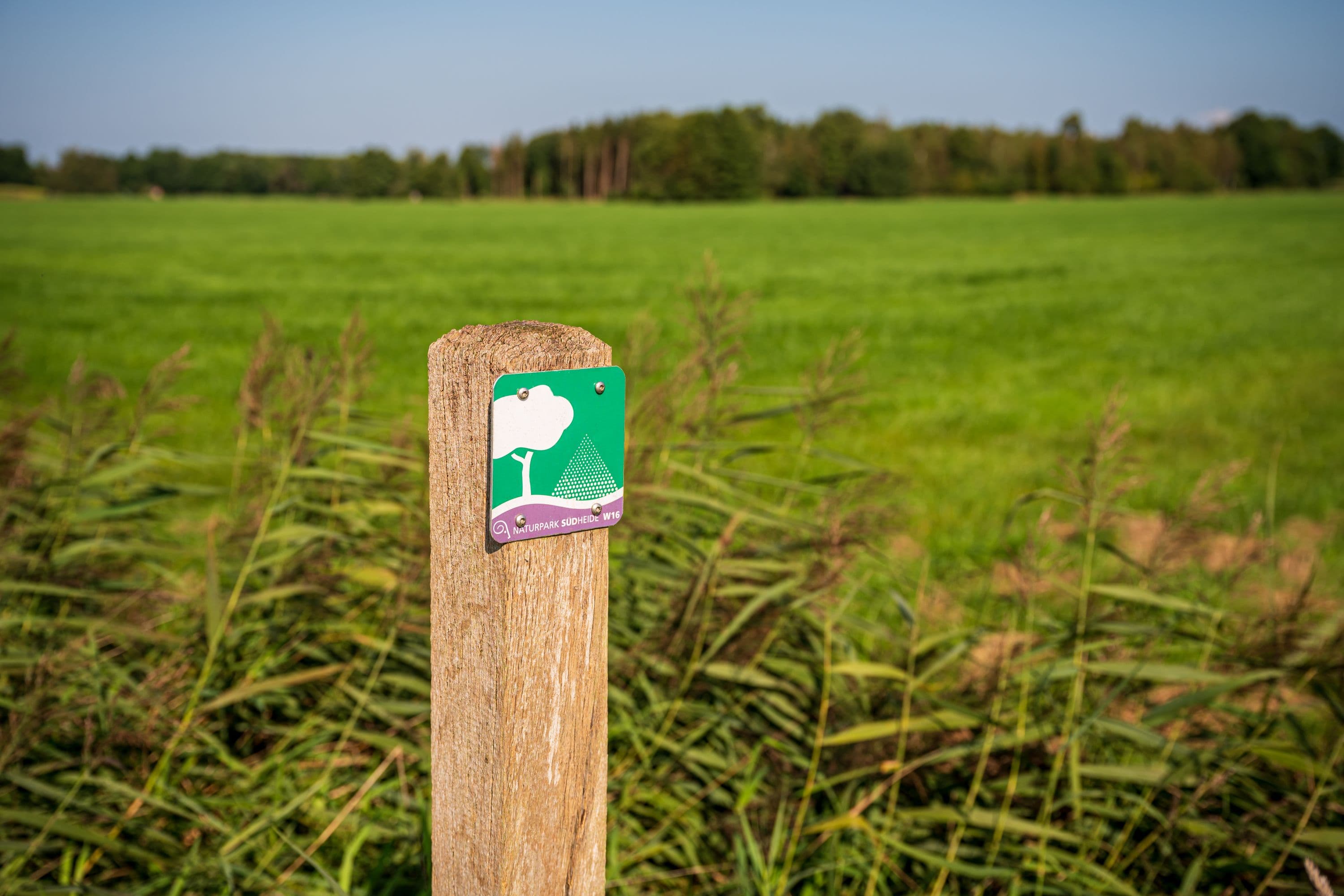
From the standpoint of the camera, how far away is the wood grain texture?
1181mm

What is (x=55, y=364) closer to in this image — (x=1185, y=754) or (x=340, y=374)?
(x=340, y=374)

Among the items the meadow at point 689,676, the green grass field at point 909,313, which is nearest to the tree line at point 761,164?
the green grass field at point 909,313

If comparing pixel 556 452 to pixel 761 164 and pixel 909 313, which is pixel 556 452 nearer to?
pixel 909 313

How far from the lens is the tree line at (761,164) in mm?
89125

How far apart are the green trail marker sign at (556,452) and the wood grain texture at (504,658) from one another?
0.07 ft

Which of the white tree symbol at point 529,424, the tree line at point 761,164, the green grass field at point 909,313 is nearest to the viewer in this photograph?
the white tree symbol at point 529,424

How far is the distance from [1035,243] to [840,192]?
64521 mm

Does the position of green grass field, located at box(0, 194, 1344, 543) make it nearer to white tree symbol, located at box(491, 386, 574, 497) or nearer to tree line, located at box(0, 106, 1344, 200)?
white tree symbol, located at box(491, 386, 574, 497)

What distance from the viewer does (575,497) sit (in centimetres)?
121

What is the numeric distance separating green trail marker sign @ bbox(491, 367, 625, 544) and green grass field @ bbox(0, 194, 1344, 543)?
4.51 feet

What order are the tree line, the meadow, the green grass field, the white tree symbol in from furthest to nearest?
the tree line → the green grass field → the meadow → the white tree symbol

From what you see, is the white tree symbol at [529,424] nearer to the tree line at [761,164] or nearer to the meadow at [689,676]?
the meadow at [689,676]

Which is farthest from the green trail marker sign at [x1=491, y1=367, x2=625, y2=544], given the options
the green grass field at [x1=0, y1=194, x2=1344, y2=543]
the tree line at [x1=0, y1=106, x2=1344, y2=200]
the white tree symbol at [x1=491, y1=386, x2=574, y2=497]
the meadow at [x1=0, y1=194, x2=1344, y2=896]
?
the tree line at [x1=0, y1=106, x2=1344, y2=200]

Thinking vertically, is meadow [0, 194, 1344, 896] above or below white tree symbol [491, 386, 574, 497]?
below
